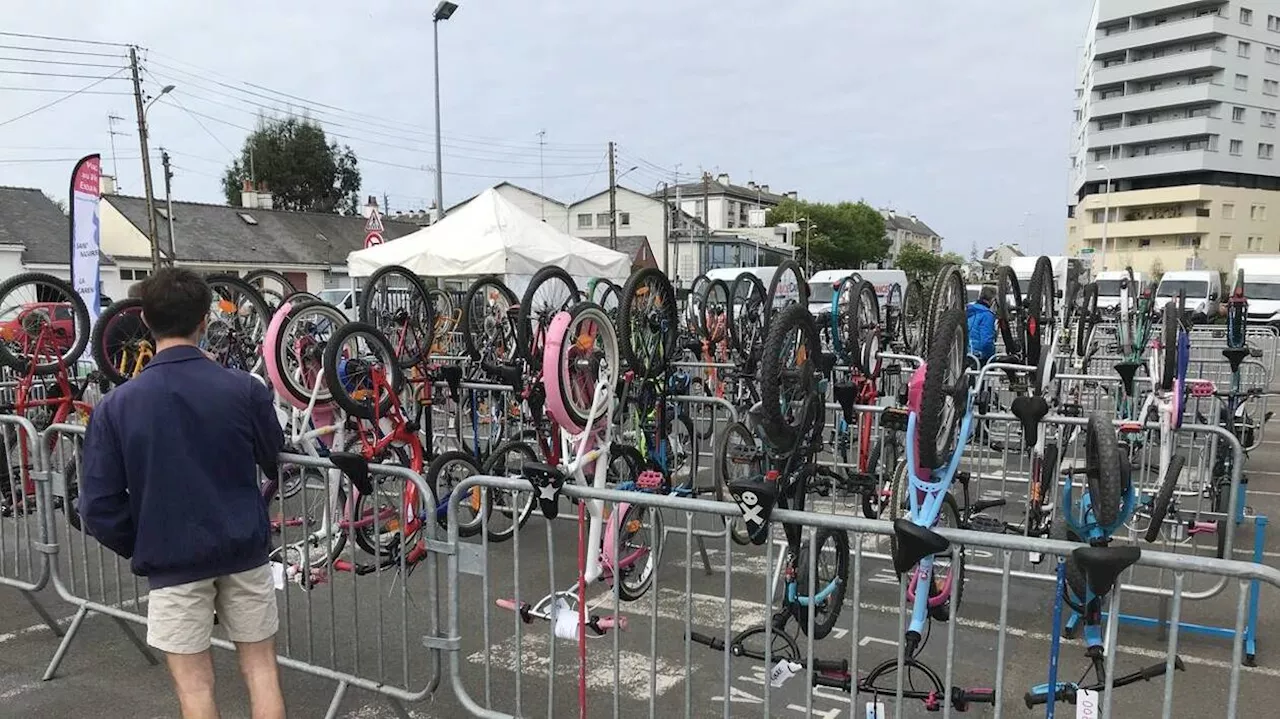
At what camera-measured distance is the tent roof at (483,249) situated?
10750mm

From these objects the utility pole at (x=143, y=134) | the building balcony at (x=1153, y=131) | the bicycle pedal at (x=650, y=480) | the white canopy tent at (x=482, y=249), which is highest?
the building balcony at (x=1153, y=131)

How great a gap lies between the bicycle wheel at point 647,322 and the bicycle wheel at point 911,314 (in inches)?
197

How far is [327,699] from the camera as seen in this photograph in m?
3.91

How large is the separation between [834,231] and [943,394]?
68.8 meters

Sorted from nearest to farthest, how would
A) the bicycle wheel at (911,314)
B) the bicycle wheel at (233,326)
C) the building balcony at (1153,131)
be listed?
the bicycle wheel at (233,326) → the bicycle wheel at (911,314) → the building balcony at (1153,131)

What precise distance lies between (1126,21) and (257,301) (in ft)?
238

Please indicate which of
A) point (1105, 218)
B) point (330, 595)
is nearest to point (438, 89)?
point (330, 595)

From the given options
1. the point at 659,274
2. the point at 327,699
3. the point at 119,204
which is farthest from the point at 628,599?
the point at 119,204

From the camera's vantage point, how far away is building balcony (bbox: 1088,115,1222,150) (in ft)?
191

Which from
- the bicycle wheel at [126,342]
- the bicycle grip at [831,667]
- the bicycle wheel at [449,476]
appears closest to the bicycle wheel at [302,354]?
the bicycle wheel at [449,476]

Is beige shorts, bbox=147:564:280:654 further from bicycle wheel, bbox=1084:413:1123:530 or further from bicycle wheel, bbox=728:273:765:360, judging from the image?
bicycle wheel, bbox=728:273:765:360

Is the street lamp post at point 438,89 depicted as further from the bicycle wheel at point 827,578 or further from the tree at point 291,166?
the tree at point 291,166

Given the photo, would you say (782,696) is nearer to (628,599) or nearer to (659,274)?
(628,599)

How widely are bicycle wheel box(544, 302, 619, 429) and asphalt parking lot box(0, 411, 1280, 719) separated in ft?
2.61
